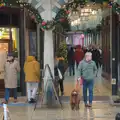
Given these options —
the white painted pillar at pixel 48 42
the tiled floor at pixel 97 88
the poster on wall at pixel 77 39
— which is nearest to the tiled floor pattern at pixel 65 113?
the white painted pillar at pixel 48 42

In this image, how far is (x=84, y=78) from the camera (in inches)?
468

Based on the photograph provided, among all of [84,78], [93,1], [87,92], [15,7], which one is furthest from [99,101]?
[15,7]

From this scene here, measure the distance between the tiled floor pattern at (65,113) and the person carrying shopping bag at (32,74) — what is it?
0.69m

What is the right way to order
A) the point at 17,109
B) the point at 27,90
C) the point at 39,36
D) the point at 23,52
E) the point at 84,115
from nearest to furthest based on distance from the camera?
1. the point at 84,115
2. the point at 17,109
3. the point at 27,90
4. the point at 23,52
5. the point at 39,36

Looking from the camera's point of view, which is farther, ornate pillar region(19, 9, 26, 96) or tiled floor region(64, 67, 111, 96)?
tiled floor region(64, 67, 111, 96)

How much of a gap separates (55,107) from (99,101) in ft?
5.94

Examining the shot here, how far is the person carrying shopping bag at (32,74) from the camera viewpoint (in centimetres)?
1249

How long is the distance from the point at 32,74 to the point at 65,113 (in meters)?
2.01

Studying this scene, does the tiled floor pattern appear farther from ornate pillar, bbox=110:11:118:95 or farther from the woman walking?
ornate pillar, bbox=110:11:118:95

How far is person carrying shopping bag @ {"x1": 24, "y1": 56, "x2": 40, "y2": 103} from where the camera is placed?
1249cm

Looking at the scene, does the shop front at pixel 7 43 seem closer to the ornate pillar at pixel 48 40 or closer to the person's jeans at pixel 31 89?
the person's jeans at pixel 31 89

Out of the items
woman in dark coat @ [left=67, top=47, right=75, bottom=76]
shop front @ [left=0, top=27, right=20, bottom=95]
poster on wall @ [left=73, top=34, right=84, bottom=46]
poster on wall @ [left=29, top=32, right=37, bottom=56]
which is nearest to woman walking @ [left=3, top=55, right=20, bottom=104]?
shop front @ [left=0, top=27, right=20, bottom=95]

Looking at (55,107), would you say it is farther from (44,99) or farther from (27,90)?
(27,90)

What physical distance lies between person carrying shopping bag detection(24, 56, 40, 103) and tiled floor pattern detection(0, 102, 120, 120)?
687 mm
